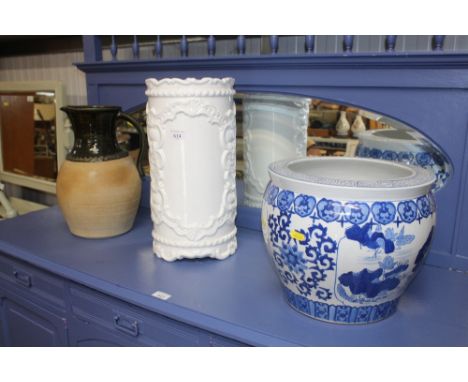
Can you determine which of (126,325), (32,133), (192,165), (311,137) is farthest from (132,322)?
(32,133)

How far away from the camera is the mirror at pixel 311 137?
90cm

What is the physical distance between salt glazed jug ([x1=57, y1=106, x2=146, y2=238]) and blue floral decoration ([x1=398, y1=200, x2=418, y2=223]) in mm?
642

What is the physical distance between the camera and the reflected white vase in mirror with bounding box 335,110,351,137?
3.13 ft

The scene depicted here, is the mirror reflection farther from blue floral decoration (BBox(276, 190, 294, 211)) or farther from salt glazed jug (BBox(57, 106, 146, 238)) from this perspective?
blue floral decoration (BBox(276, 190, 294, 211))

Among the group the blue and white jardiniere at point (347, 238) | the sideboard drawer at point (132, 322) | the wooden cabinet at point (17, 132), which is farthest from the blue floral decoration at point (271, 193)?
the wooden cabinet at point (17, 132)

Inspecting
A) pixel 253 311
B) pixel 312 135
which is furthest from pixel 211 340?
pixel 312 135

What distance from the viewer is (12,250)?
3.36ft

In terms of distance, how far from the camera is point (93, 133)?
103 cm

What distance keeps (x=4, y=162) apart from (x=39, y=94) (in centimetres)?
46

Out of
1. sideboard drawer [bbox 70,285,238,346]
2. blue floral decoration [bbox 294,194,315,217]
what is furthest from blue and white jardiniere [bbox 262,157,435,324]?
sideboard drawer [bbox 70,285,238,346]

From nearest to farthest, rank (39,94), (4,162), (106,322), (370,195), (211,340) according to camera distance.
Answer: (370,195)
(211,340)
(106,322)
(39,94)
(4,162)

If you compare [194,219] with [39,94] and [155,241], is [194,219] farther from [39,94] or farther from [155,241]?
[39,94]

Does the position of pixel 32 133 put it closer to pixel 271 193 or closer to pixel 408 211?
pixel 271 193

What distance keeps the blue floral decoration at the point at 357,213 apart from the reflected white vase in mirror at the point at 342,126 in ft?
1.22
